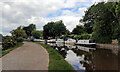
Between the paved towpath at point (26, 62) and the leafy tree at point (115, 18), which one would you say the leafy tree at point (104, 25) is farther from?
the paved towpath at point (26, 62)

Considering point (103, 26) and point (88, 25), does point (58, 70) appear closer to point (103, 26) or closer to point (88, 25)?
point (103, 26)

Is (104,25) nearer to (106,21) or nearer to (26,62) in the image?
(106,21)

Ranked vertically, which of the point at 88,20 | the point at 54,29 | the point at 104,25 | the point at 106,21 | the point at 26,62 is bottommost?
the point at 26,62

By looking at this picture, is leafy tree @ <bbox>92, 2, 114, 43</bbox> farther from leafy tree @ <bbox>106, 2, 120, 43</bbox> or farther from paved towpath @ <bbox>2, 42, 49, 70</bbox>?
paved towpath @ <bbox>2, 42, 49, 70</bbox>

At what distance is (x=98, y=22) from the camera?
21.7m

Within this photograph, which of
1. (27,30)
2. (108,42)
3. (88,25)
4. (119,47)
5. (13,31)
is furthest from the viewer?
(27,30)

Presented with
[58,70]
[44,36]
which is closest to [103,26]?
[58,70]

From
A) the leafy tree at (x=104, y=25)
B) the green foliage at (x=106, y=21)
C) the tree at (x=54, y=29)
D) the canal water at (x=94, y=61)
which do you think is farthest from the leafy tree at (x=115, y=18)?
the tree at (x=54, y=29)

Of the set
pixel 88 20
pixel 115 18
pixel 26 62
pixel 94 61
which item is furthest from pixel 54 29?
pixel 26 62

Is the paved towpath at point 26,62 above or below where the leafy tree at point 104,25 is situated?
below

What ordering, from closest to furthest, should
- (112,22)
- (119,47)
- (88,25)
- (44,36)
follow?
(119,47)
(112,22)
(88,25)
(44,36)

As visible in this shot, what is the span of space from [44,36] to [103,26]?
41865mm

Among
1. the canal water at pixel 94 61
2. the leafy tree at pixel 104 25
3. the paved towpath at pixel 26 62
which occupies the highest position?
the leafy tree at pixel 104 25

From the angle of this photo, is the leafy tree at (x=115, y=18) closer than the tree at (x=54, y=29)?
Yes
